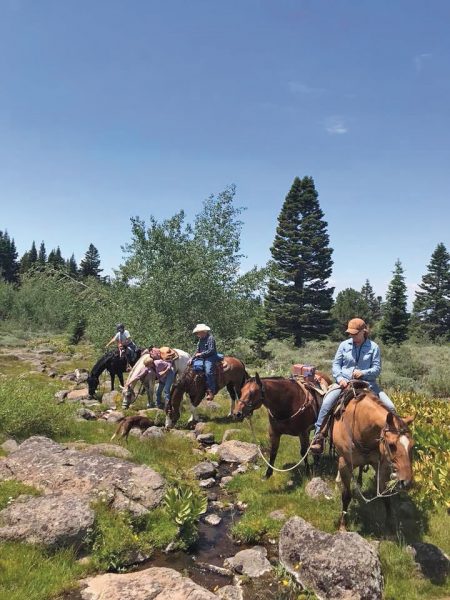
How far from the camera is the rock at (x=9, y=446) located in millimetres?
9555

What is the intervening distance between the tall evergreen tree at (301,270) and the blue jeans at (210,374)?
3721 centimetres

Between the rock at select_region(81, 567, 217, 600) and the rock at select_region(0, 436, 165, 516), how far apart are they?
5.00ft

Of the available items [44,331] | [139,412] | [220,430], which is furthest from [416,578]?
[44,331]

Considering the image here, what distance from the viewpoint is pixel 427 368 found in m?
26.9

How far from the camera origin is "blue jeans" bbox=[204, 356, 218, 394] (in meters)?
13.6

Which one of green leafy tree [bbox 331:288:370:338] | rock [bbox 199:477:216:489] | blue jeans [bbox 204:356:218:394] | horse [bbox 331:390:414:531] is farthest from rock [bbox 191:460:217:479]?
green leafy tree [bbox 331:288:370:338]

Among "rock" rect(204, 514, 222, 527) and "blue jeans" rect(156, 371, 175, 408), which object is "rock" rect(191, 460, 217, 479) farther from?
"blue jeans" rect(156, 371, 175, 408)

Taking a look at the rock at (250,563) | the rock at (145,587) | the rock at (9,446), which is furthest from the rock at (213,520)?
the rock at (9,446)

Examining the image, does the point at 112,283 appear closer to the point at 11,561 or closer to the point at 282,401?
the point at 282,401

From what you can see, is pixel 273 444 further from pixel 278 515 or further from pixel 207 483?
pixel 278 515

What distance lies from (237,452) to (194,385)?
10.2 ft

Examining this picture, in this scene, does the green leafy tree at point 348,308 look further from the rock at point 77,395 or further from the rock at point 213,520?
the rock at point 213,520

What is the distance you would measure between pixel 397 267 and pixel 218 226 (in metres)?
37.7

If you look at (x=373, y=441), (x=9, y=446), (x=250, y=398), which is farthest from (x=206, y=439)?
(x=373, y=441)
